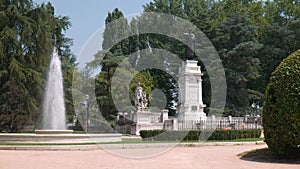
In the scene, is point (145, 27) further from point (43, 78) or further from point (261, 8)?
point (43, 78)

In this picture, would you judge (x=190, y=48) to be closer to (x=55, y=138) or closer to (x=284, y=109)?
(x=55, y=138)

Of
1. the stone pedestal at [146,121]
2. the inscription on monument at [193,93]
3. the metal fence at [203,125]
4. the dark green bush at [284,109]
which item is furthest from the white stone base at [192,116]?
the dark green bush at [284,109]

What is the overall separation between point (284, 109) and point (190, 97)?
21.5 meters

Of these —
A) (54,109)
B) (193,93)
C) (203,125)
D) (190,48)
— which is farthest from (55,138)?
(190,48)

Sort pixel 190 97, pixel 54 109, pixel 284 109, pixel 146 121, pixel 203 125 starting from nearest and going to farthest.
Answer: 1. pixel 284 109
2. pixel 54 109
3. pixel 203 125
4. pixel 190 97
5. pixel 146 121

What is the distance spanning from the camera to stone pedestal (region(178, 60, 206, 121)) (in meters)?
33.5

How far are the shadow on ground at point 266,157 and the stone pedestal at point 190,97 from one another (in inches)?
736

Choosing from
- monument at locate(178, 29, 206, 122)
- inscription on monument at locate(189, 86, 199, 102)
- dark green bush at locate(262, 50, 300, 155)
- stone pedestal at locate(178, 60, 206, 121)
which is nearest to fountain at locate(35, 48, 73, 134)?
monument at locate(178, 29, 206, 122)

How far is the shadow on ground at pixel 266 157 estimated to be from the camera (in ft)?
41.5

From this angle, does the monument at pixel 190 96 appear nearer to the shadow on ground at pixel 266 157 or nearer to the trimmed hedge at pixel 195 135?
the trimmed hedge at pixel 195 135

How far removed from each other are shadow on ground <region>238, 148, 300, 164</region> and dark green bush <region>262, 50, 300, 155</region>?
242 mm

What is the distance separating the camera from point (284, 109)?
12.3 metres

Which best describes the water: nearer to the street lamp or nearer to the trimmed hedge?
the trimmed hedge

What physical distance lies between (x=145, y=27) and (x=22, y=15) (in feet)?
68.8
